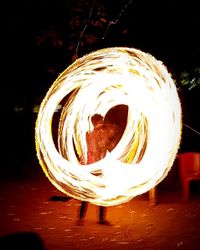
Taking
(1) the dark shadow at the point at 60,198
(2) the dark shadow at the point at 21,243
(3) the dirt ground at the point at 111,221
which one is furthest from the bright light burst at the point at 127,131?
(2) the dark shadow at the point at 21,243

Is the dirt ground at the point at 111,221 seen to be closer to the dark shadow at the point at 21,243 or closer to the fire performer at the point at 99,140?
the fire performer at the point at 99,140

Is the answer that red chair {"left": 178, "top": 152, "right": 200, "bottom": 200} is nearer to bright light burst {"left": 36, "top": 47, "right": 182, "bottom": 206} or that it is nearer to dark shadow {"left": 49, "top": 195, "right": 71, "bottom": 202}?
bright light burst {"left": 36, "top": 47, "right": 182, "bottom": 206}

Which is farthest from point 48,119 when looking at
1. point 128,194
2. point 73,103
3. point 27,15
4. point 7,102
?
point 7,102

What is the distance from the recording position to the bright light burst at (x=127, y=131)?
7285 millimetres

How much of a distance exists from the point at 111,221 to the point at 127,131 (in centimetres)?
169

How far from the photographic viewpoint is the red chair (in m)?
8.37

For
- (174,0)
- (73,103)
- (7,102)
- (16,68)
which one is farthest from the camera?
(7,102)

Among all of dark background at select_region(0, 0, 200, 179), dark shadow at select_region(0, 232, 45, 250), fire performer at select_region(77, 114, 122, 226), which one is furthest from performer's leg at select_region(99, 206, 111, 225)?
dark background at select_region(0, 0, 200, 179)

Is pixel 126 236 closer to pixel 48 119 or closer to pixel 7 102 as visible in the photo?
pixel 48 119

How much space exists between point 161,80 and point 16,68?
664 cm

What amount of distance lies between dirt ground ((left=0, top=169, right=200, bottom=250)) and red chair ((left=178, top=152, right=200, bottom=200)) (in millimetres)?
225

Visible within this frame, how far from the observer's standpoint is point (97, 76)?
27.6 feet

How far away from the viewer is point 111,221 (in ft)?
24.3

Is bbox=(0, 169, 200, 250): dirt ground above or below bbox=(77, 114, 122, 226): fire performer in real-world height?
below
